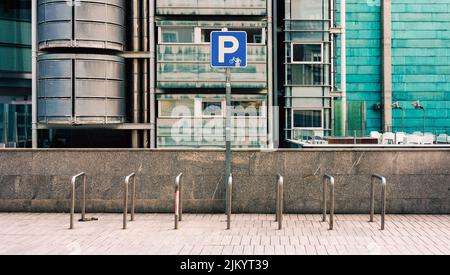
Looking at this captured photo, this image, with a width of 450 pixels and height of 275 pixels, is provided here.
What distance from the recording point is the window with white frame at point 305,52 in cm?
2877

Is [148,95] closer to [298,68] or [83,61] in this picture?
[83,61]

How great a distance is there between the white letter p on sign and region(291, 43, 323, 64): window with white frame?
18.6 metres

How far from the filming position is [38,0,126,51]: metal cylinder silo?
2573 cm

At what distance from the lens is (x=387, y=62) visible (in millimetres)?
56062

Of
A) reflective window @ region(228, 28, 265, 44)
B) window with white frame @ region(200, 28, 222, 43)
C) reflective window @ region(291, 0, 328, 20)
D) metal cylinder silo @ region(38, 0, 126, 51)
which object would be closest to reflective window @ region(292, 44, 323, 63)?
reflective window @ region(291, 0, 328, 20)

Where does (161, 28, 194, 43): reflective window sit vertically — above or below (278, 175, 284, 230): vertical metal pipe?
above

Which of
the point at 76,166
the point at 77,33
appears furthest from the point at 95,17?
the point at 76,166

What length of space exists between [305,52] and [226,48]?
61.8 feet

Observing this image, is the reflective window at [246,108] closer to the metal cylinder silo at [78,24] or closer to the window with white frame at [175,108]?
the window with white frame at [175,108]

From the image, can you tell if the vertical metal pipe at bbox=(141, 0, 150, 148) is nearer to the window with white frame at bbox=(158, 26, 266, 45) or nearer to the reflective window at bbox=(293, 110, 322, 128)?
the window with white frame at bbox=(158, 26, 266, 45)

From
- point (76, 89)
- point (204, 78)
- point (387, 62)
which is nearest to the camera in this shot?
point (76, 89)

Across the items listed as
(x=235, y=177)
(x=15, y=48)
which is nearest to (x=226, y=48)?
(x=235, y=177)

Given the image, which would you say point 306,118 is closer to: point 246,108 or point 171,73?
point 246,108

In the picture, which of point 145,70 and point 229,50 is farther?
point 145,70
